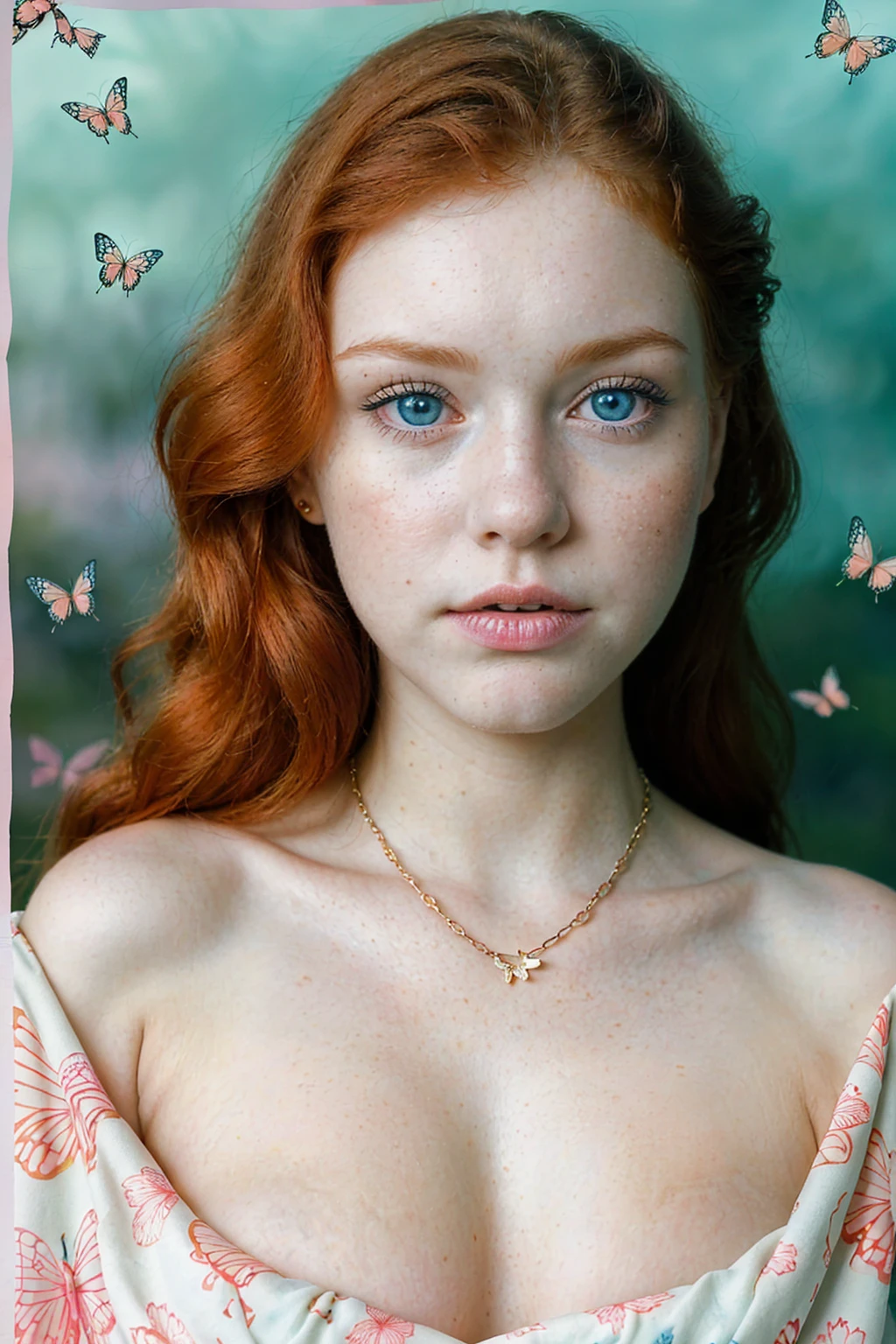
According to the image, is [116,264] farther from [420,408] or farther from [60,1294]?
[60,1294]

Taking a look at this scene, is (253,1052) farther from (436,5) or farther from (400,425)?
(436,5)

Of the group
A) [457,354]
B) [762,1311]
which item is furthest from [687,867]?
[457,354]

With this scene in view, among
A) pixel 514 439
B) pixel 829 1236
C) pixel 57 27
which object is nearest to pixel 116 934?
pixel 514 439

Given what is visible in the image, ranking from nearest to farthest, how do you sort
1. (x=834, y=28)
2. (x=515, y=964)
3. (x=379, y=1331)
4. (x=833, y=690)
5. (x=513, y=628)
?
(x=379, y=1331)
(x=513, y=628)
(x=515, y=964)
(x=834, y=28)
(x=833, y=690)

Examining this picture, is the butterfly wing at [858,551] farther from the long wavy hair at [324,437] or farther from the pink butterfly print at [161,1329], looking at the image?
the pink butterfly print at [161,1329]

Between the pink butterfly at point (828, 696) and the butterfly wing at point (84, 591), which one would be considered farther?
the pink butterfly at point (828, 696)

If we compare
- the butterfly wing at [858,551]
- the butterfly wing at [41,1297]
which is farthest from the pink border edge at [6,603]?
the butterfly wing at [858,551]
